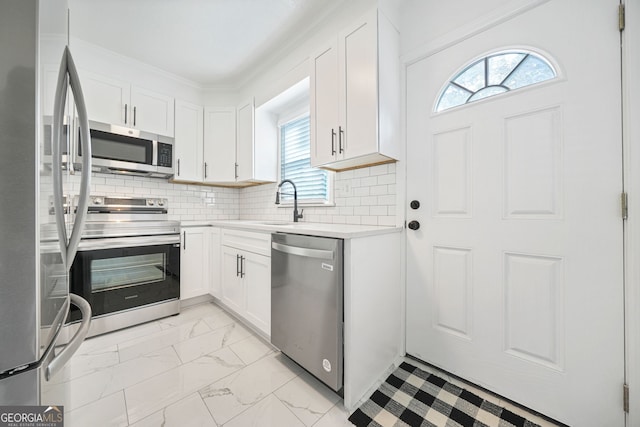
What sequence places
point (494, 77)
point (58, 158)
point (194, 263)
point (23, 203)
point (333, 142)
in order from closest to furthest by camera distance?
point (23, 203)
point (58, 158)
point (494, 77)
point (333, 142)
point (194, 263)

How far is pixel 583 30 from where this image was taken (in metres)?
1.12

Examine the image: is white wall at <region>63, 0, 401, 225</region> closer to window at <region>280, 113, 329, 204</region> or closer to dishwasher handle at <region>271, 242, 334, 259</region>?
window at <region>280, 113, 329, 204</region>

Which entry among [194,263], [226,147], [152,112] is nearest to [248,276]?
[194,263]

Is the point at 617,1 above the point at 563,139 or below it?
above

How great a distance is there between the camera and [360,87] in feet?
5.37

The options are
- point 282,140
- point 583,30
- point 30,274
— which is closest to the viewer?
point 30,274

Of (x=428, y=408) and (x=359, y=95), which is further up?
(x=359, y=95)

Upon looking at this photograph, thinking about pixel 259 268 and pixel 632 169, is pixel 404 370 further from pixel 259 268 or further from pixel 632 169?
pixel 632 169

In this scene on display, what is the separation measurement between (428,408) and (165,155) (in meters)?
3.14

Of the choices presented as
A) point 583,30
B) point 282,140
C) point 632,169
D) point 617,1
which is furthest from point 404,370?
point 282,140

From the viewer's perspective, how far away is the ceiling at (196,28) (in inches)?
72.5

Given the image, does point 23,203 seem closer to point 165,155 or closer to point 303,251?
point 303,251

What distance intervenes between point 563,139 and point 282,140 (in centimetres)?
252

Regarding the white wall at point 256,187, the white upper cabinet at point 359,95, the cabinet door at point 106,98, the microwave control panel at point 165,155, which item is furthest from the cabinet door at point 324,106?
the cabinet door at point 106,98
